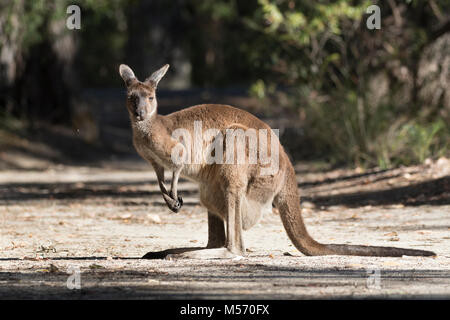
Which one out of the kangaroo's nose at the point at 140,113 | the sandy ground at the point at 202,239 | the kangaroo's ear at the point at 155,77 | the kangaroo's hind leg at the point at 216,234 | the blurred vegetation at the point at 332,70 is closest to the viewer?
the sandy ground at the point at 202,239

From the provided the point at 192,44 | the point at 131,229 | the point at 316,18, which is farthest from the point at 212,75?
the point at 131,229

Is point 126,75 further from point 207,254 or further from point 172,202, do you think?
point 207,254

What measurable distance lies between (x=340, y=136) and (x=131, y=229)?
520cm

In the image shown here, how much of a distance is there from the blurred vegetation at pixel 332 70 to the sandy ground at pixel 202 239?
726 millimetres

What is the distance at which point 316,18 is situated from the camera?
38.7ft

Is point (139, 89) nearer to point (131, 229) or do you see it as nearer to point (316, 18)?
point (131, 229)

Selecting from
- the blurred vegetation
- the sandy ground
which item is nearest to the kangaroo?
the sandy ground

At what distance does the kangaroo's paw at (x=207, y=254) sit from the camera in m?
5.96

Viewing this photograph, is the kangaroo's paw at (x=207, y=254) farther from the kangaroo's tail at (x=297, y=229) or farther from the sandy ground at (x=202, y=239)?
the kangaroo's tail at (x=297, y=229)

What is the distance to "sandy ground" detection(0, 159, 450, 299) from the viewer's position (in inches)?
194

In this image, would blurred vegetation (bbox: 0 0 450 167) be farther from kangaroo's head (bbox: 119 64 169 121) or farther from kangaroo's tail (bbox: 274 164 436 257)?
kangaroo's head (bbox: 119 64 169 121)

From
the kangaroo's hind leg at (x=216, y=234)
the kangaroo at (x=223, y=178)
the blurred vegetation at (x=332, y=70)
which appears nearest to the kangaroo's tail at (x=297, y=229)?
the kangaroo at (x=223, y=178)

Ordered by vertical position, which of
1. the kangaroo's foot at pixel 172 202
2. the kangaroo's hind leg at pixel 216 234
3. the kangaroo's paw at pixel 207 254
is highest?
the kangaroo's foot at pixel 172 202
